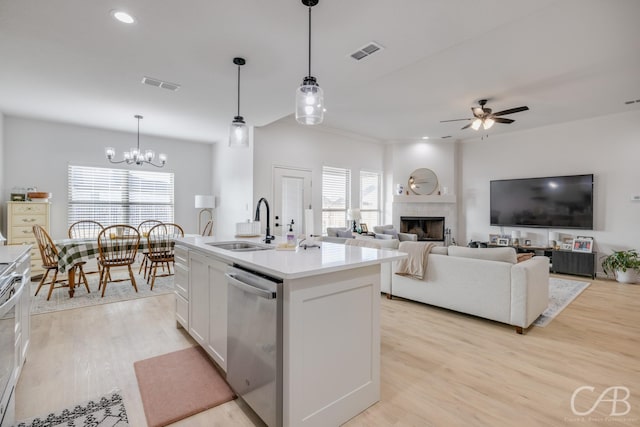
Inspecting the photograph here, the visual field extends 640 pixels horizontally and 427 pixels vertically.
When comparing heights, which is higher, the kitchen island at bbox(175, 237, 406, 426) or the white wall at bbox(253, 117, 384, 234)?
the white wall at bbox(253, 117, 384, 234)

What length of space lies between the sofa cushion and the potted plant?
11.2 ft

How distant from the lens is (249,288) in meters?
1.68

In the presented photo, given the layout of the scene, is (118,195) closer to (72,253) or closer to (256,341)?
(72,253)

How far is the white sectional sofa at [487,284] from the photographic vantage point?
2945mm

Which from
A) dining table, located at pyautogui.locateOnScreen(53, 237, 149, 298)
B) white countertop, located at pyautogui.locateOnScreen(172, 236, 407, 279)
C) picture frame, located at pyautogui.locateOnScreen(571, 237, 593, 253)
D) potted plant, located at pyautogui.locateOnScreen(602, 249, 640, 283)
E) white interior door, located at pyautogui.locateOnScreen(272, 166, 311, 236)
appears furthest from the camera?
white interior door, located at pyautogui.locateOnScreen(272, 166, 311, 236)

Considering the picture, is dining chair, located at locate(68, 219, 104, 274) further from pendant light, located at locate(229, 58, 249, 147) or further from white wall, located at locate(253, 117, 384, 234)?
pendant light, located at locate(229, 58, 249, 147)

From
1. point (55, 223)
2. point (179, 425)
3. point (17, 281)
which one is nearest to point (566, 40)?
point (179, 425)

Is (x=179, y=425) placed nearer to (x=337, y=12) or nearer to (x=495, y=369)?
(x=495, y=369)

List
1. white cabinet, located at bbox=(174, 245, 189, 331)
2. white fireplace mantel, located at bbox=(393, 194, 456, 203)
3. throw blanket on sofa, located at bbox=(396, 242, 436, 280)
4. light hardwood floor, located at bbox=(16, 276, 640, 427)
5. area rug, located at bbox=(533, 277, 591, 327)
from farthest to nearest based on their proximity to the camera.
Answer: white fireplace mantel, located at bbox=(393, 194, 456, 203) → throw blanket on sofa, located at bbox=(396, 242, 436, 280) → area rug, located at bbox=(533, 277, 591, 327) → white cabinet, located at bbox=(174, 245, 189, 331) → light hardwood floor, located at bbox=(16, 276, 640, 427)

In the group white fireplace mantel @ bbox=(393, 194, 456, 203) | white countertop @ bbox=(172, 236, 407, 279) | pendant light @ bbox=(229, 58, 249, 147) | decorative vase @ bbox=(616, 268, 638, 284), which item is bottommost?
decorative vase @ bbox=(616, 268, 638, 284)

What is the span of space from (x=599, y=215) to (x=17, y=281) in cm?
790

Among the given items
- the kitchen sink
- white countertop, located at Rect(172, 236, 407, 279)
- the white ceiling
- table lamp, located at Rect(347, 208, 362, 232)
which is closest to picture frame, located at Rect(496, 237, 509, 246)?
the white ceiling

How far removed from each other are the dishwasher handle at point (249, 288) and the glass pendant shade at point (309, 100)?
→ 1157 millimetres

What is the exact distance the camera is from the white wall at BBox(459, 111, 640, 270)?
5303 mm
